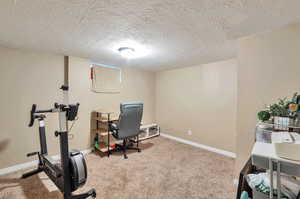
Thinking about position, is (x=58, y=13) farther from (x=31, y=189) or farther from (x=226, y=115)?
(x=226, y=115)

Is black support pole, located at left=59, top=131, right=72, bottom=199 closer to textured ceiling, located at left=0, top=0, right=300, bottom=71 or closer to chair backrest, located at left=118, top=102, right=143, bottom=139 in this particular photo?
chair backrest, located at left=118, top=102, right=143, bottom=139

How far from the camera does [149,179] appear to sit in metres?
2.05

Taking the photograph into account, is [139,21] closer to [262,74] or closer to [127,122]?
[262,74]

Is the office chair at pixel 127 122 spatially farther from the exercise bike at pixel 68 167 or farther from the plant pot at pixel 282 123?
the plant pot at pixel 282 123

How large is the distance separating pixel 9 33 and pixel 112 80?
2034 mm

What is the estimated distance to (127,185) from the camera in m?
1.90

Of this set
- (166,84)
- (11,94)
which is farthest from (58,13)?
(166,84)

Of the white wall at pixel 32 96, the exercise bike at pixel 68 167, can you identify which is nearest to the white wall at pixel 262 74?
the exercise bike at pixel 68 167

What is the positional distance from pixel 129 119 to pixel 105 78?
4.48 feet

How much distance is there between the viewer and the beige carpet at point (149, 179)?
1732mm

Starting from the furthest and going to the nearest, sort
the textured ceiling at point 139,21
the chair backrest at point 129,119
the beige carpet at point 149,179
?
the chair backrest at point 129,119, the beige carpet at point 149,179, the textured ceiling at point 139,21

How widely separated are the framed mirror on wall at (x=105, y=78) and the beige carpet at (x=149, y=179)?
1.58 metres

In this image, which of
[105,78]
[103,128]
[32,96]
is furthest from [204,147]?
[32,96]

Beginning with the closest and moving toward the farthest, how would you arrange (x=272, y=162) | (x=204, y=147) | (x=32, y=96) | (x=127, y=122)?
1. (x=272, y=162)
2. (x=32, y=96)
3. (x=127, y=122)
4. (x=204, y=147)
